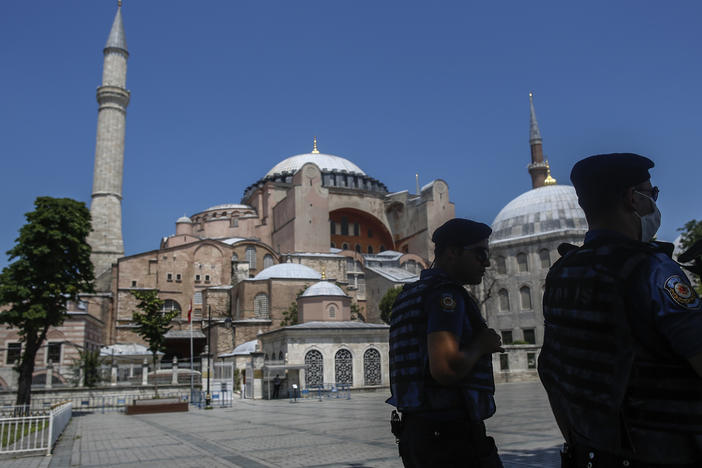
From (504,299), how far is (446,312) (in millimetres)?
39895

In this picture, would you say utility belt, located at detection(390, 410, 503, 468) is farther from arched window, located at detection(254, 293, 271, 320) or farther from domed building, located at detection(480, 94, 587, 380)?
domed building, located at detection(480, 94, 587, 380)

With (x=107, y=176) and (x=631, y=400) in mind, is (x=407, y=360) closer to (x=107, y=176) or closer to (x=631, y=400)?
(x=631, y=400)

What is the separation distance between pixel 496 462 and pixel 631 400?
857 millimetres

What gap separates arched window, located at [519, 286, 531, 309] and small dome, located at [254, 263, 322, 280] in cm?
1394

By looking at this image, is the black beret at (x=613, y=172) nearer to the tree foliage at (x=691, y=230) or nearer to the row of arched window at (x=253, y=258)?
the tree foliage at (x=691, y=230)

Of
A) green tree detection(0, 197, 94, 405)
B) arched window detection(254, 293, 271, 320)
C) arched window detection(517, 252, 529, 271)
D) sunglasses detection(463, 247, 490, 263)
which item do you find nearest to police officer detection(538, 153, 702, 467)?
sunglasses detection(463, 247, 490, 263)

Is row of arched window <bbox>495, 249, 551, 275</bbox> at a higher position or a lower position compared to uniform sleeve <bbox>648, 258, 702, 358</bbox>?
higher

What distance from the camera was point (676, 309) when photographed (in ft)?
5.52

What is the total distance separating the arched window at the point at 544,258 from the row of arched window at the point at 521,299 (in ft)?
6.31

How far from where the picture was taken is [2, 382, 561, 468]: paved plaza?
7164 millimetres

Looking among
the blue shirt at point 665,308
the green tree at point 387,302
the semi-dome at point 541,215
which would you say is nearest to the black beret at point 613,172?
the blue shirt at point 665,308

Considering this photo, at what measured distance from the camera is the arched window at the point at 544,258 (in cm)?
3928

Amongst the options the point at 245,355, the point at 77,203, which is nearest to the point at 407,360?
the point at 77,203

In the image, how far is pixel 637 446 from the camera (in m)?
1.71
